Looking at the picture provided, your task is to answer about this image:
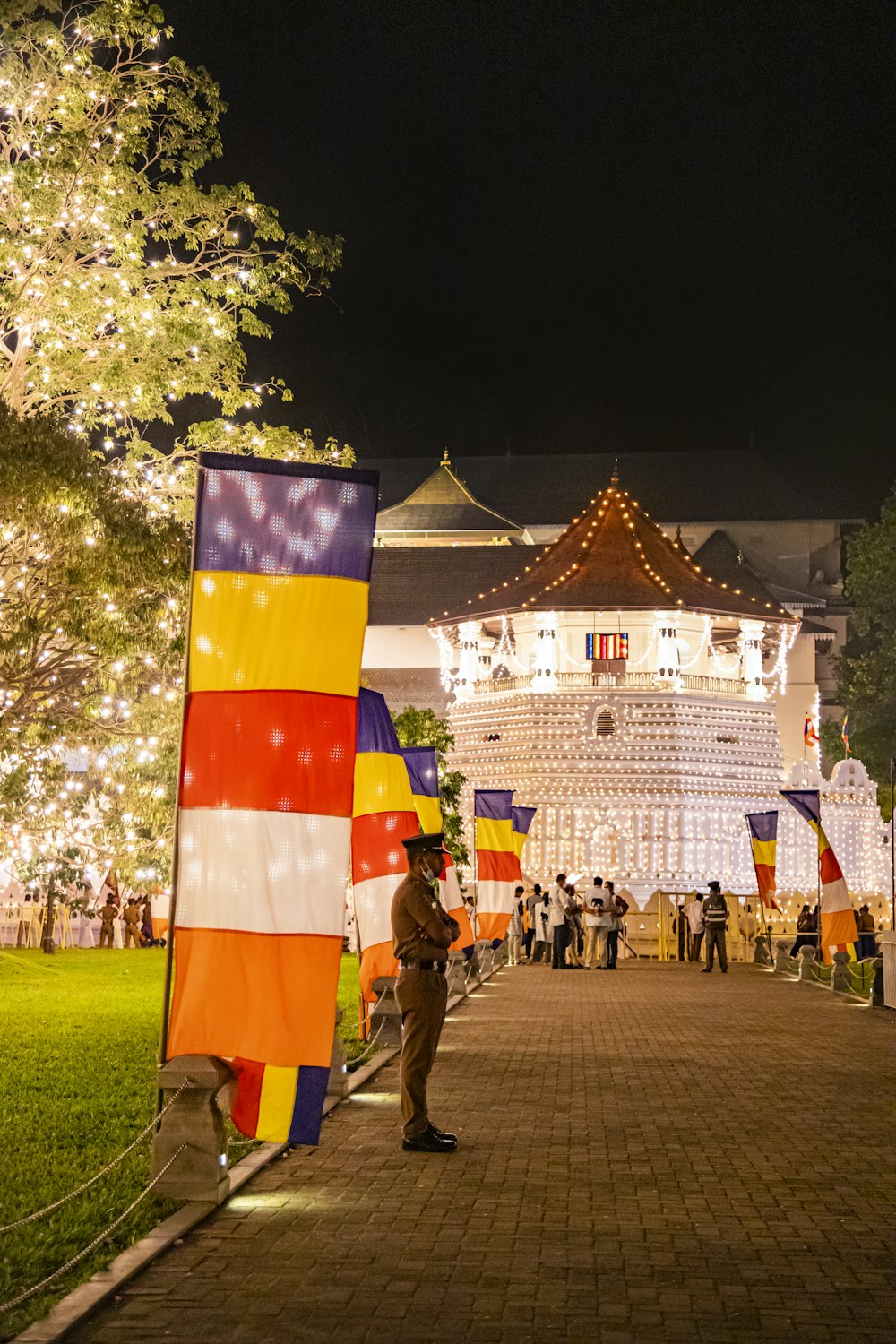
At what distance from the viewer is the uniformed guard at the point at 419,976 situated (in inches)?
370

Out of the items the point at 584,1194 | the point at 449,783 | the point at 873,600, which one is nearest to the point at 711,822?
the point at 449,783

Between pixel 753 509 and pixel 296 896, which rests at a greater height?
pixel 753 509

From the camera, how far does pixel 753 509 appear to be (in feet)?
246

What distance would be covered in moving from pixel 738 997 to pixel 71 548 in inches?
514

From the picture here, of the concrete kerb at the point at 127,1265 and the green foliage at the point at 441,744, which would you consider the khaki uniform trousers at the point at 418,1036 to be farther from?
the green foliage at the point at 441,744

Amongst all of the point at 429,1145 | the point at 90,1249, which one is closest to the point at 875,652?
the point at 429,1145

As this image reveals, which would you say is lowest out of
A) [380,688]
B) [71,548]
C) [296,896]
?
[296,896]

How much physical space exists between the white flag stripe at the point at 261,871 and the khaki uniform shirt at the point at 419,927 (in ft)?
7.20

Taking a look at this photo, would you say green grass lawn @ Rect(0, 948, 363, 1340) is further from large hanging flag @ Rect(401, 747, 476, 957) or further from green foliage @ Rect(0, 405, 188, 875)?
large hanging flag @ Rect(401, 747, 476, 957)

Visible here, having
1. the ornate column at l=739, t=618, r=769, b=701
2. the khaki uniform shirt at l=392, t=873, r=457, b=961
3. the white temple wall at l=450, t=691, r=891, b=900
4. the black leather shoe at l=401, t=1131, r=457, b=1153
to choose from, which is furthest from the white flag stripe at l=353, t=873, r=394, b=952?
the ornate column at l=739, t=618, r=769, b=701

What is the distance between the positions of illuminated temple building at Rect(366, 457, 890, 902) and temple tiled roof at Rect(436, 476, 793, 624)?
0.21ft

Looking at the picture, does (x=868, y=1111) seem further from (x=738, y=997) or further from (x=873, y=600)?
(x=873, y=600)

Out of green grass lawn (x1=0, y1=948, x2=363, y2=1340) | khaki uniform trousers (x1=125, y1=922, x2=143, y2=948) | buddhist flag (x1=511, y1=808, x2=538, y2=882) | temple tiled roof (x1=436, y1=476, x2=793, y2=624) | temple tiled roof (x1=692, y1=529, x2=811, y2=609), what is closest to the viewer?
green grass lawn (x1=0, y1=948, x2=363, y2=1340)

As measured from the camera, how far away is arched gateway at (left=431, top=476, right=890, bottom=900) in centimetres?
4131
